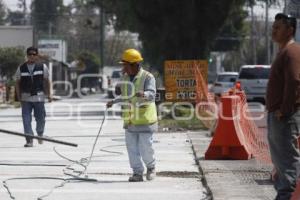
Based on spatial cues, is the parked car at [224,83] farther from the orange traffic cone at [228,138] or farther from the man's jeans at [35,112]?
the orange traffic cone at [228,138]

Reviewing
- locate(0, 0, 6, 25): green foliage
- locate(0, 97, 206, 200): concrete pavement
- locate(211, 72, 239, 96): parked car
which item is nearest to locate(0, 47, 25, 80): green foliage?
locate(211, 72, 239, 96): parked car

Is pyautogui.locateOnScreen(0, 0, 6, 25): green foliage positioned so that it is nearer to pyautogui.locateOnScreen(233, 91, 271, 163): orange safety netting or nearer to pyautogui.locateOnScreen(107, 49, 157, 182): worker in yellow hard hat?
pyautogui.locateOnScreen(233, 91, 271, 163): orange safety netting

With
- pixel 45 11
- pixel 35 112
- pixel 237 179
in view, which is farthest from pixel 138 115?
pixel 45 11

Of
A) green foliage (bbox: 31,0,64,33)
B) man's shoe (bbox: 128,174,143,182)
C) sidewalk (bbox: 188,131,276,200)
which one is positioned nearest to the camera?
sidewalk (bbox: 188,131,276,200)

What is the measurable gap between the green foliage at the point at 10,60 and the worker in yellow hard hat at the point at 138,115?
32418mm

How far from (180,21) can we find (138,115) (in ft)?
58.8

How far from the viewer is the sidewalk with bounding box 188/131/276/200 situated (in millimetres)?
9086

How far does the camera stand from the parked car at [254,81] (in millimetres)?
33938

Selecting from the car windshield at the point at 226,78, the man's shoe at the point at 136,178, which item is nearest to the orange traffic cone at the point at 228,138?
the man's shoe at the point at 136,178

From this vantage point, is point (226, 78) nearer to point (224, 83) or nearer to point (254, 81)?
point (224, 83)

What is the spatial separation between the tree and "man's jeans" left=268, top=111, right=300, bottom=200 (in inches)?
797

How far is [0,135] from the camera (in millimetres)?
18172

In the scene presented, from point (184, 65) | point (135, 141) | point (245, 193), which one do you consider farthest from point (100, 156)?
point (184, 65)

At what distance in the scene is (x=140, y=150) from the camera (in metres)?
10.5
